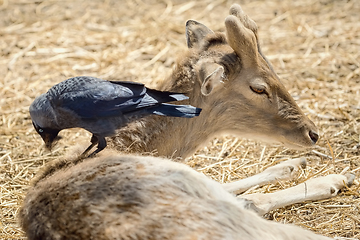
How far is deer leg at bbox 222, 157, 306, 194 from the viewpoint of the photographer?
451 cm

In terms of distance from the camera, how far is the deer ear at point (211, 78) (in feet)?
12.5

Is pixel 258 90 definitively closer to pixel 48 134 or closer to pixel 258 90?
pixel 258 90

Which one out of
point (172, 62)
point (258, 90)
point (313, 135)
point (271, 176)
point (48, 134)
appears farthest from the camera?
point (172, 62)

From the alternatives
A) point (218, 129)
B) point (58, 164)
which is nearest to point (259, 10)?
point (218, 129)

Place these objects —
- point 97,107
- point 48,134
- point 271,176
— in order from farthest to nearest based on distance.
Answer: point 271,176 < point 48,134 < point 97,107

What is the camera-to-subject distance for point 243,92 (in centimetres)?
418

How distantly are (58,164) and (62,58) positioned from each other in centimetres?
458

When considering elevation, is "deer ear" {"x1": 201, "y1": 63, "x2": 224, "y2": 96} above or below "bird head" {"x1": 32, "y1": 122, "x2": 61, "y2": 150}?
above

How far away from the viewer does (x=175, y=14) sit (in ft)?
31.5

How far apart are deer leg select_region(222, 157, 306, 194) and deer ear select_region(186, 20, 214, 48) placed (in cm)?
132

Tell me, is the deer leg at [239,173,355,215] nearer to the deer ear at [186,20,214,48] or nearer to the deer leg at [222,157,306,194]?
the deer leg at [222,157,306,194]

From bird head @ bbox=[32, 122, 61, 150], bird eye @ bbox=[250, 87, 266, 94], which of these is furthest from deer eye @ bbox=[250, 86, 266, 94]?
bird head @ bbox=[32, 122, 61, 150]

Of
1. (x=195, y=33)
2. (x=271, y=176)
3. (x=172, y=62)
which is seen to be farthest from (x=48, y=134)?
(x=172, y=62)

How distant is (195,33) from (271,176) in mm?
1531
